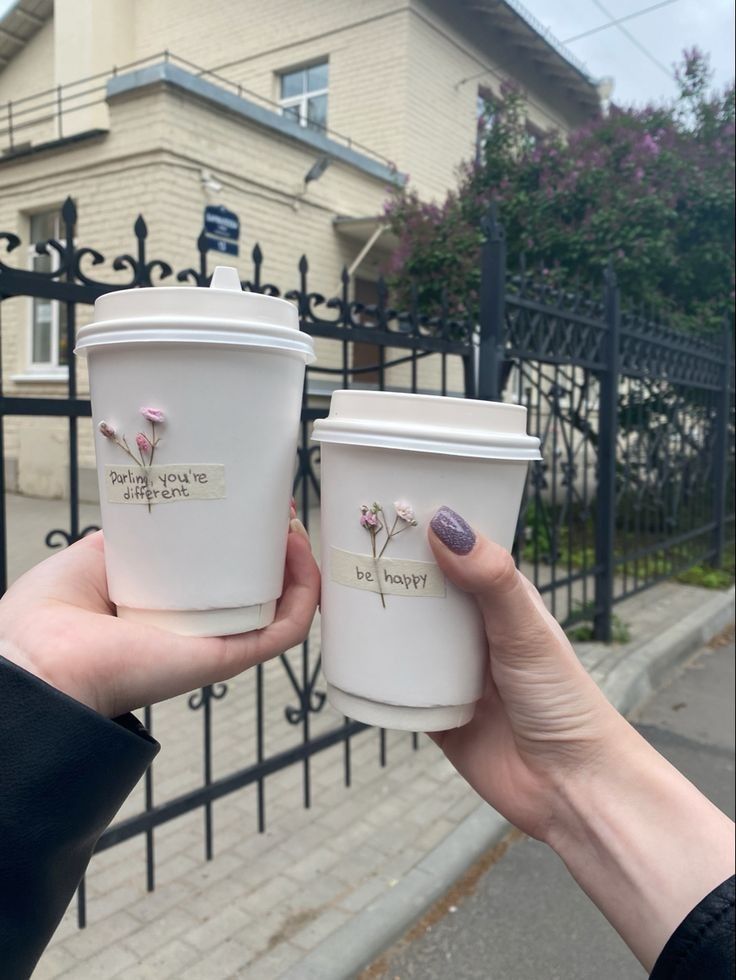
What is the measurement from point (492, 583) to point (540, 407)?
483 cm

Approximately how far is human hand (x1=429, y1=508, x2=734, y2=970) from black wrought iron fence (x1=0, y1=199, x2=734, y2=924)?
1.00 meters

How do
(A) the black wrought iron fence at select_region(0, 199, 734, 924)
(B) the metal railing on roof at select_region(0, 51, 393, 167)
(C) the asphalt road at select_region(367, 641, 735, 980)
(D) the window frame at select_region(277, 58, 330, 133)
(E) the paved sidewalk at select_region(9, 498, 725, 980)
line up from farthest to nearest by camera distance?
1. (D) the window frame at select_region(277, 58, 330, 133)
2. (B) the metal railing on roof at select_region(0, 51, 393, 167)
3. (A) the black wrought iron fence at select_region(0, 199, 734, 924)
4. (E) the paved sidewalk at select_region(9, 498, 725, 980)
5. (C) the asphalt road at select_region(367, 641, 735, 980)

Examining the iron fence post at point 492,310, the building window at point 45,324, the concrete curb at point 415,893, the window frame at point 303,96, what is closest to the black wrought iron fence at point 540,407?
the iron fence post at point 492,310

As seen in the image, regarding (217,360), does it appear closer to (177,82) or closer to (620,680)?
(620,680)

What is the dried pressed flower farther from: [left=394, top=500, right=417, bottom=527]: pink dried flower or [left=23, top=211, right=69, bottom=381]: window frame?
[left=23, top=211, right=69, bottom=381]: window frame

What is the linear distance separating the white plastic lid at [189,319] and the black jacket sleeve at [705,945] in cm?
80

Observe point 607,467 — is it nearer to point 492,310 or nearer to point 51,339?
point 492,310

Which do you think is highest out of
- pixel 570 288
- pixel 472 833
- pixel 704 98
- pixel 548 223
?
pixel 704 98

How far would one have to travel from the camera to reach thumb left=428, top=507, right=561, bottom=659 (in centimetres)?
89

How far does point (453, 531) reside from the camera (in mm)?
889

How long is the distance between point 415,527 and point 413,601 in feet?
0.33

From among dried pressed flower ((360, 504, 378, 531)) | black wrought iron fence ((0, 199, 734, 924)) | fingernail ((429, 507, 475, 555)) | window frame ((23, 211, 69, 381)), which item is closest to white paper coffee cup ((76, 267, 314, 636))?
dried pressed flower ((360, 504, 378, 531))

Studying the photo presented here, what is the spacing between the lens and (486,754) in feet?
3.91

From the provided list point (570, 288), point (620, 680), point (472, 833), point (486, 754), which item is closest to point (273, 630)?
point (486, 754)
